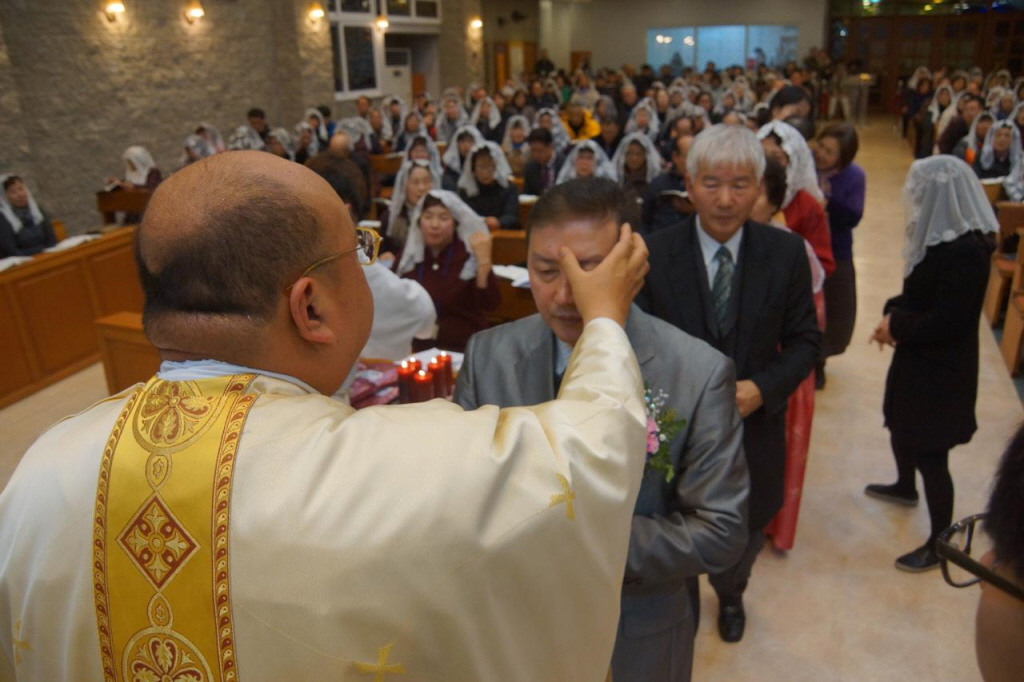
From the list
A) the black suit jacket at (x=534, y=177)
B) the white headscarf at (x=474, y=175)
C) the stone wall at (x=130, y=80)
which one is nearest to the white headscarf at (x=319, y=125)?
the stone wall at (x=130, y=80)

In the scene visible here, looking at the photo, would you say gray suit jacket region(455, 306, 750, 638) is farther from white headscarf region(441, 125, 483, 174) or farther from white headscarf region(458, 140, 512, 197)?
white headscarf region(441, 125, 483, 174)

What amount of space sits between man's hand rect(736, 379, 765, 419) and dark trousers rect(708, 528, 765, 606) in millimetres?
719

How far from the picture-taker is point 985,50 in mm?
22328

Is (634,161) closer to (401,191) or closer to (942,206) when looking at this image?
(401,191)

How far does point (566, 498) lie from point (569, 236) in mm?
861

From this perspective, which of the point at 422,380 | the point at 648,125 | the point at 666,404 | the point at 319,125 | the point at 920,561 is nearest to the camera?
the point at 666,404

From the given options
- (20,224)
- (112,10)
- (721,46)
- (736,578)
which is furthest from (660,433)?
(721,46)

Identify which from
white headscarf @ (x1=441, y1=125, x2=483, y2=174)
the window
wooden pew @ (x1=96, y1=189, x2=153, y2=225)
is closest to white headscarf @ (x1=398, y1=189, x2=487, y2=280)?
white headscarf @ (x1=441, y1=125, x2=483, y2=174)

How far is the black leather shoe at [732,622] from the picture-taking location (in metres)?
2.98

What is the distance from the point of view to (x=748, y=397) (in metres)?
2.26

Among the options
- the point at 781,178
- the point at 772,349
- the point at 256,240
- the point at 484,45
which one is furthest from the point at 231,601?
the point at 484,45

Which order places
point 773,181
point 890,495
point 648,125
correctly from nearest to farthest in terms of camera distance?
point 773,181, point 890,495, point 648,125

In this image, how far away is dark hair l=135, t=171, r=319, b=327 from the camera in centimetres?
90

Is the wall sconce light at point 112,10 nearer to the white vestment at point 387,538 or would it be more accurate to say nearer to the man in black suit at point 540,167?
the man in black suit at point 540,167
